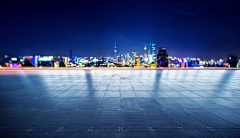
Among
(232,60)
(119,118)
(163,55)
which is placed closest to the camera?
(119,118)

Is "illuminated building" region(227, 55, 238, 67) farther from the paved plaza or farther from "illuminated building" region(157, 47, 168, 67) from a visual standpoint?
the paved plaza

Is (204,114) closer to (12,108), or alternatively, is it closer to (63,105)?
(63,105)

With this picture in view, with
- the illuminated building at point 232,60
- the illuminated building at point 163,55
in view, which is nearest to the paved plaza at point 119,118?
the illuminated building at point 163,55

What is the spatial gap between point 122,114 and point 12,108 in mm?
4852

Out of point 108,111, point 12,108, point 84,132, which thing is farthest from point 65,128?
point 12,108

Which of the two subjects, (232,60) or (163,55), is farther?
(163,55)

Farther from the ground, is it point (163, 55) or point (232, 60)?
point (163, 55)

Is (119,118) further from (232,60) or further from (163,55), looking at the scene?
(232,60)

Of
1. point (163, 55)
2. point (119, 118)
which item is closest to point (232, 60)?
point (163, 55)

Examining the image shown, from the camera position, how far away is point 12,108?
16.9 feet

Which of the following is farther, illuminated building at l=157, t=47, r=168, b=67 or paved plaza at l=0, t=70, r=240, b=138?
illuminated building at l=157, t=47, r=168, b=67

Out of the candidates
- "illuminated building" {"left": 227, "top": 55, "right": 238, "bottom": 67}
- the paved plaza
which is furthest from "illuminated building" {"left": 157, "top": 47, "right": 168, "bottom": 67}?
the paved plaza

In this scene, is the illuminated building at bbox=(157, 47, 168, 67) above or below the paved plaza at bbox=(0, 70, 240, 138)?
above

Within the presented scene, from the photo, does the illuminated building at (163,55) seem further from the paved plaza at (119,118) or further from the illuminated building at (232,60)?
the paved plaza at (119,118)
